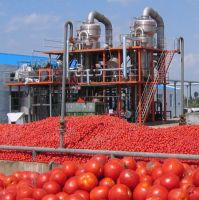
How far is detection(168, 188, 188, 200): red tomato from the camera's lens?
→ 4262 mm

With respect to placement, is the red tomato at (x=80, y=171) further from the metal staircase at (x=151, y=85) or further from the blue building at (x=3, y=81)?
the blue building at (x=3, y=81)

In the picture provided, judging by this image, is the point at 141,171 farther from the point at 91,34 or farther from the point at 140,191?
the point at 91,34

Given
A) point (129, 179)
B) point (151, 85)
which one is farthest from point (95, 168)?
point (151, 85)

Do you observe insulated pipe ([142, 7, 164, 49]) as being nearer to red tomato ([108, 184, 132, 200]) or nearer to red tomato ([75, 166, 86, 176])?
red tomato ([75, 166, 86, 176])

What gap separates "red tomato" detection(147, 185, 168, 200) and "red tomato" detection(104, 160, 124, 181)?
1.99 ft

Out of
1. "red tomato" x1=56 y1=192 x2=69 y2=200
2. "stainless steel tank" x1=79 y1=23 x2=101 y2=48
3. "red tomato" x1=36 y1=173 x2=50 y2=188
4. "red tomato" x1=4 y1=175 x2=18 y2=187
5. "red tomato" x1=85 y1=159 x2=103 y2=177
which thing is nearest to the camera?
"red tomato" x1=56 y1=192 x2=69 y2=200

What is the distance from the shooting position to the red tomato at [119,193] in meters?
4.50

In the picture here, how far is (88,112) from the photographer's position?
3116cm

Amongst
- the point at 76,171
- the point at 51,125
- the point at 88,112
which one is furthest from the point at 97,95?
the point at 76,171

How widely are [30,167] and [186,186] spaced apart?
548cm

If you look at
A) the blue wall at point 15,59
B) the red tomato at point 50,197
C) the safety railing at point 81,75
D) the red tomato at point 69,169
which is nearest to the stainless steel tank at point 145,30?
the safety railing at point 81,75

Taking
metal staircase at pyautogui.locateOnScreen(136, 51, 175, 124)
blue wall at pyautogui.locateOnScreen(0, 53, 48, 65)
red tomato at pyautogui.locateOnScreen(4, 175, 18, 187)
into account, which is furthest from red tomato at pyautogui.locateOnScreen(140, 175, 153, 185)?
blue wall at pyautogui.locateOnScreen(0, 53, 48, 65)

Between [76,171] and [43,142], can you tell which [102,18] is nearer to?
[43,142]

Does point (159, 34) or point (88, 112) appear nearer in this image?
point (88, 112)
